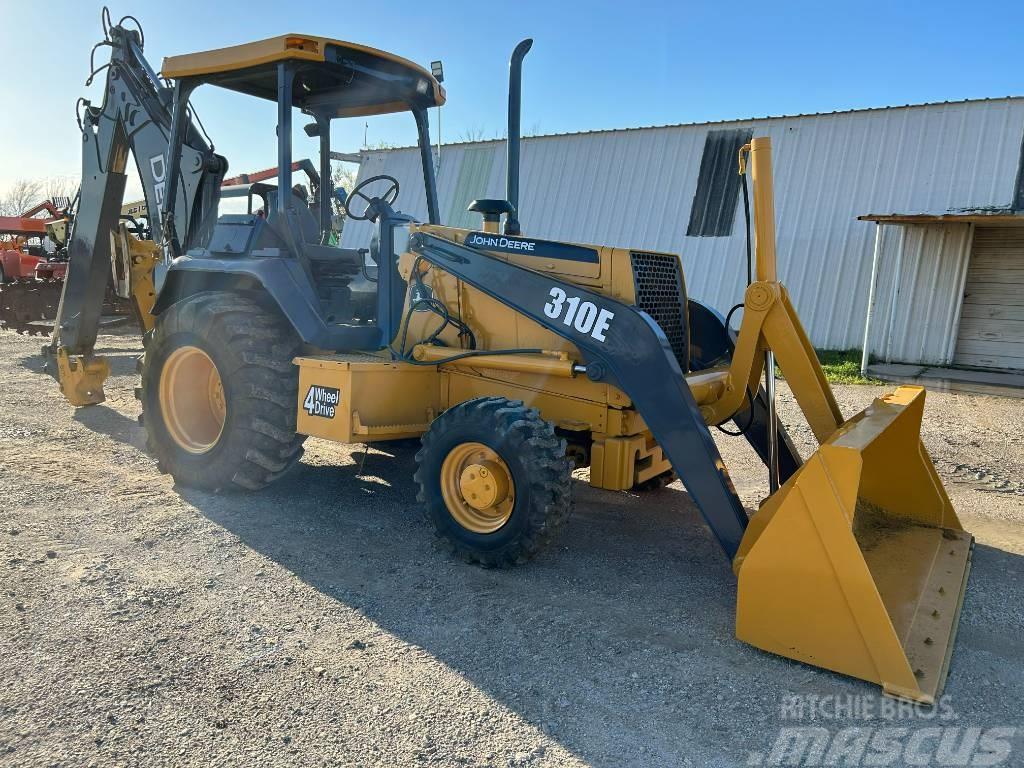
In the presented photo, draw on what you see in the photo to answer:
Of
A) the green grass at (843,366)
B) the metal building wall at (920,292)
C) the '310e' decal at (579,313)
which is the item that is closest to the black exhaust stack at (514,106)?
the '310e' decal at (579,313)

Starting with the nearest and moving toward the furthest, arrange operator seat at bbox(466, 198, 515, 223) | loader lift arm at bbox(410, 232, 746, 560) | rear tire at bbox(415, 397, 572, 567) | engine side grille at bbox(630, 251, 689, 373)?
loader lift arm at bbox(410, 232, 746, 560) < rear tire at bbox(415, 397, 572, 567) < engine side grille at bbox(630, 251, 689, 373) < operator seat at bbox(466, 198, 515, 223)

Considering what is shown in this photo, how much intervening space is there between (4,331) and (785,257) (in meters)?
15.4

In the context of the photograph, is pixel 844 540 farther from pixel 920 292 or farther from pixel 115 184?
pixel 920 292

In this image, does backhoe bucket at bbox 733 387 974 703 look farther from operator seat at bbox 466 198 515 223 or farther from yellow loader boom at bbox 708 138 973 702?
operator seat at bbox 466 198 515 223

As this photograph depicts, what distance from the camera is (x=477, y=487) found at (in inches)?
156

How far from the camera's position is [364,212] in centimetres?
526

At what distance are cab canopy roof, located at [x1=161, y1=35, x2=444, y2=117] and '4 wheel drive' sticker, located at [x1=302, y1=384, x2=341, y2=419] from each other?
209 centimetres

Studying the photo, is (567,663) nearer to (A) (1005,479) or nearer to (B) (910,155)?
(A) (1005,479)

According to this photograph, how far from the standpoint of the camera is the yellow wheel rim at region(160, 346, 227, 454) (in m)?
5.46

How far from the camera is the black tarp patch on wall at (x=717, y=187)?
1473 cm

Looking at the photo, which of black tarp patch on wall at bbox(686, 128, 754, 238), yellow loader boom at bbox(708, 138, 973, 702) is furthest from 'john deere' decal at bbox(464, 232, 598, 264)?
black tarp patch on wall at bbox(686, 128, 754, 238)

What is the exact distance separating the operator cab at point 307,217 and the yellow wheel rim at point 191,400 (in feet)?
2.13

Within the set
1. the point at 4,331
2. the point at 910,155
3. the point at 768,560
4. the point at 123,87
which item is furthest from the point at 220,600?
the point at 4,331

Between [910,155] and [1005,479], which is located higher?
[910,155]
